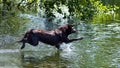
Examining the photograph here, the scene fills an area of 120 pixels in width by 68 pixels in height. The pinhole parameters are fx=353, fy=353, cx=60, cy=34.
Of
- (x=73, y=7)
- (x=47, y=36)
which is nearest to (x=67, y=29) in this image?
(x=47, y=36)

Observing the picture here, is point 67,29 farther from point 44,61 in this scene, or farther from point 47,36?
point 44,61

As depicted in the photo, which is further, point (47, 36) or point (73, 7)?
point (73, 7)

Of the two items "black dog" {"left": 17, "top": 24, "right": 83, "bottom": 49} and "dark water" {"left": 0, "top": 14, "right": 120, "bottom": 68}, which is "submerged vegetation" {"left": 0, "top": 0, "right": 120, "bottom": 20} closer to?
"dark water" {"left": 0, "top": 14, "right": 120, "bottom": 68}

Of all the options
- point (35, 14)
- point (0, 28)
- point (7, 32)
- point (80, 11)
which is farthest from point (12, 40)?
point (35, 14)

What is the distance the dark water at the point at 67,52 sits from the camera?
392 inches

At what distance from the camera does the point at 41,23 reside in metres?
18.3

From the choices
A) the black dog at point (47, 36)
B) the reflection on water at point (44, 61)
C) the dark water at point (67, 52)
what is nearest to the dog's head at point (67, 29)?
the black dog at point (47, 36)

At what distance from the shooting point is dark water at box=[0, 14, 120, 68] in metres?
9.97

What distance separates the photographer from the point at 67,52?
38.5ft

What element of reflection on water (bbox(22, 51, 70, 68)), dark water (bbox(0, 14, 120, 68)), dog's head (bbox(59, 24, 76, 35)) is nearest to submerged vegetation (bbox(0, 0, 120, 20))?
dark water (bbox(0, 14, 120, 68))

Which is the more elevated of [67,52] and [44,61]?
[44,61]

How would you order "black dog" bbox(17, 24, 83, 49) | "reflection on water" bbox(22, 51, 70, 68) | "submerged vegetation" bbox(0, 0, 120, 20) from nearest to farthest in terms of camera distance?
"reflection on water" bbox(22, 51, 70, 68) < "black dog" bbox(17, 24, 83, 49) < "submerged vegetation" bbox(0, 0, 120, 20)

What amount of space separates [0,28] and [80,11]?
4036 mm

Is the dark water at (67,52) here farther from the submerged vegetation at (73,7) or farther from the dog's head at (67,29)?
the submerged vegetation at (73,7)
